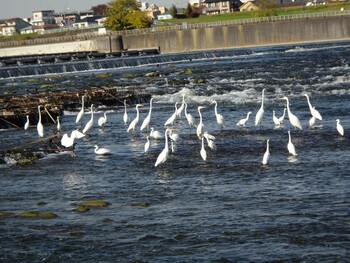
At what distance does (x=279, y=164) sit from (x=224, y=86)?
875 inches

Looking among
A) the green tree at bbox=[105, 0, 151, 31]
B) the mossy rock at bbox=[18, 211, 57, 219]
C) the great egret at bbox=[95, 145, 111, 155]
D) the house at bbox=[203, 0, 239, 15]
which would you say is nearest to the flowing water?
the mossy rock at bbox=[18, 211, 57, 219]

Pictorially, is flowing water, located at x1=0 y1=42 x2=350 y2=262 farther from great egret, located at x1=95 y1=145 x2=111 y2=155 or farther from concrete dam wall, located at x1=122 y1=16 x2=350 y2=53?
concrete dam wall, located at x1=122 y1=16 x2=350 y2=53

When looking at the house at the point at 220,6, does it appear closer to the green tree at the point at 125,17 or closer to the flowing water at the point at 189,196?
the green tree at the point at 125,17

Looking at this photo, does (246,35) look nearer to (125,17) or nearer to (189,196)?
(125,17)

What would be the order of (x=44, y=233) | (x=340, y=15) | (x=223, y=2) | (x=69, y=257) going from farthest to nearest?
(x=223, y=2) → (x=340, y=15) → (x=44, y=233) → (x=69, y=257)

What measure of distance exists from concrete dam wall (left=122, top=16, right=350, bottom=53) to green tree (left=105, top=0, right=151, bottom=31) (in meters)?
15.8

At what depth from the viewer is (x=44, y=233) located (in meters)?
13.5

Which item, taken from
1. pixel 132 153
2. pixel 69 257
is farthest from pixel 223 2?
pixel 69 257

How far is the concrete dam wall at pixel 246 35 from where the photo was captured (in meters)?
85.7

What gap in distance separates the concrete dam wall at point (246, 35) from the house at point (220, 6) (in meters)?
48.9

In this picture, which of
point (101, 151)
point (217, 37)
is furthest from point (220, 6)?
point (101, 151)

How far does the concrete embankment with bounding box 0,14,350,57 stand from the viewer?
3376 inches

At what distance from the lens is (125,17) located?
114 meters

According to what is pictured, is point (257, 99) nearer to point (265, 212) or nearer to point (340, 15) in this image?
point (265, 212)
